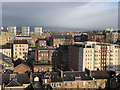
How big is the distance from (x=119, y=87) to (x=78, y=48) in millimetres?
29550

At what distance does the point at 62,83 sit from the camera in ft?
153

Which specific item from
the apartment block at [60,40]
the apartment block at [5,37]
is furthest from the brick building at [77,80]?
the apartment block at [5,37]

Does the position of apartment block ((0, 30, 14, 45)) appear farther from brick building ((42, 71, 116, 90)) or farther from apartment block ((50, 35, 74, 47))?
brick building ((42, 71, 116, 90))

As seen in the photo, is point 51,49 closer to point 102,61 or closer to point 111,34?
point 102,61

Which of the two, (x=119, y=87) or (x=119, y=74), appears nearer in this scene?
(x=119, y=87)

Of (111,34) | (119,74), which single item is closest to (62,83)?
(119,74)

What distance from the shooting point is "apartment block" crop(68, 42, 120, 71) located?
229ft

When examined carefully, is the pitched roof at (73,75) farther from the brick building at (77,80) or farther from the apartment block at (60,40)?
the apartment block at (60,40)

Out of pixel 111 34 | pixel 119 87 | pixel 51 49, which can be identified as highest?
pixel 111 34

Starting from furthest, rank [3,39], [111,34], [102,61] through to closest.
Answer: [111,34] < [3,39] < [102,61]

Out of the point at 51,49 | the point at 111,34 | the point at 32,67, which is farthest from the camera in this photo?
the point at 111,34

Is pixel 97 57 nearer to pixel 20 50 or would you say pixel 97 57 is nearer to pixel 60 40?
pixel 20 50

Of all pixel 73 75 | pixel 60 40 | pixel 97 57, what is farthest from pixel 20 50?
pixel 73 75

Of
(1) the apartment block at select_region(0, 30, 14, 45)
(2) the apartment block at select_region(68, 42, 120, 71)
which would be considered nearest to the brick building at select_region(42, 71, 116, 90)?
(2) the apartment block at select_region(68, 42, 120, 71)
